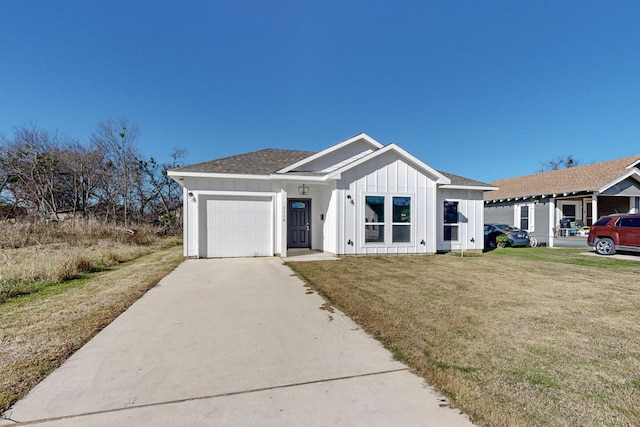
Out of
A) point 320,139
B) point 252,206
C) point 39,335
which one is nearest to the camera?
point 39,335

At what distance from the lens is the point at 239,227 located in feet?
34.8

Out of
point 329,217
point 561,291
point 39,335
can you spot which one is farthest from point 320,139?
point 39,335

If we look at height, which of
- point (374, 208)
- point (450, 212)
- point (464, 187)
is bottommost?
point (450, 212)

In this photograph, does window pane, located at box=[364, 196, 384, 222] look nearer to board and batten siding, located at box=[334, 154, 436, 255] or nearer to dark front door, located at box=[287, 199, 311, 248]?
board and batten siding, located at box=[334, 154, 436, 255]

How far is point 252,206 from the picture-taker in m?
10.8

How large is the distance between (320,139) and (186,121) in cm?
1000

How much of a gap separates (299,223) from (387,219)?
3874 mm

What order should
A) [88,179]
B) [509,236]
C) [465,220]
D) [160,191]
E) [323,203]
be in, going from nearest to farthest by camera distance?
1. [323,203]
2. [465,220]
3. [509,236]
4. [88,179]
5. [160,191]

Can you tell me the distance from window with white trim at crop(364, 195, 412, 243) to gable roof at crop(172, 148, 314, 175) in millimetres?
3947

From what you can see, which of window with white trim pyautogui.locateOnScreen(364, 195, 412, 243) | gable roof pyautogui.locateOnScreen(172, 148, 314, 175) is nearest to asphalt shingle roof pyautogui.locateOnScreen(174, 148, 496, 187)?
gable roof pyautogui.locateOnScreen(172, 148, 314, 175)

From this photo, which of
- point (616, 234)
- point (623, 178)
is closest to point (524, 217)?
point (623, 178)

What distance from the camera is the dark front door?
12391 mm

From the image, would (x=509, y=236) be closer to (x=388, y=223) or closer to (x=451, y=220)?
(x=451, y=220)

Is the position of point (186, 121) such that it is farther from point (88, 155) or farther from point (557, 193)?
point (557, 193)
